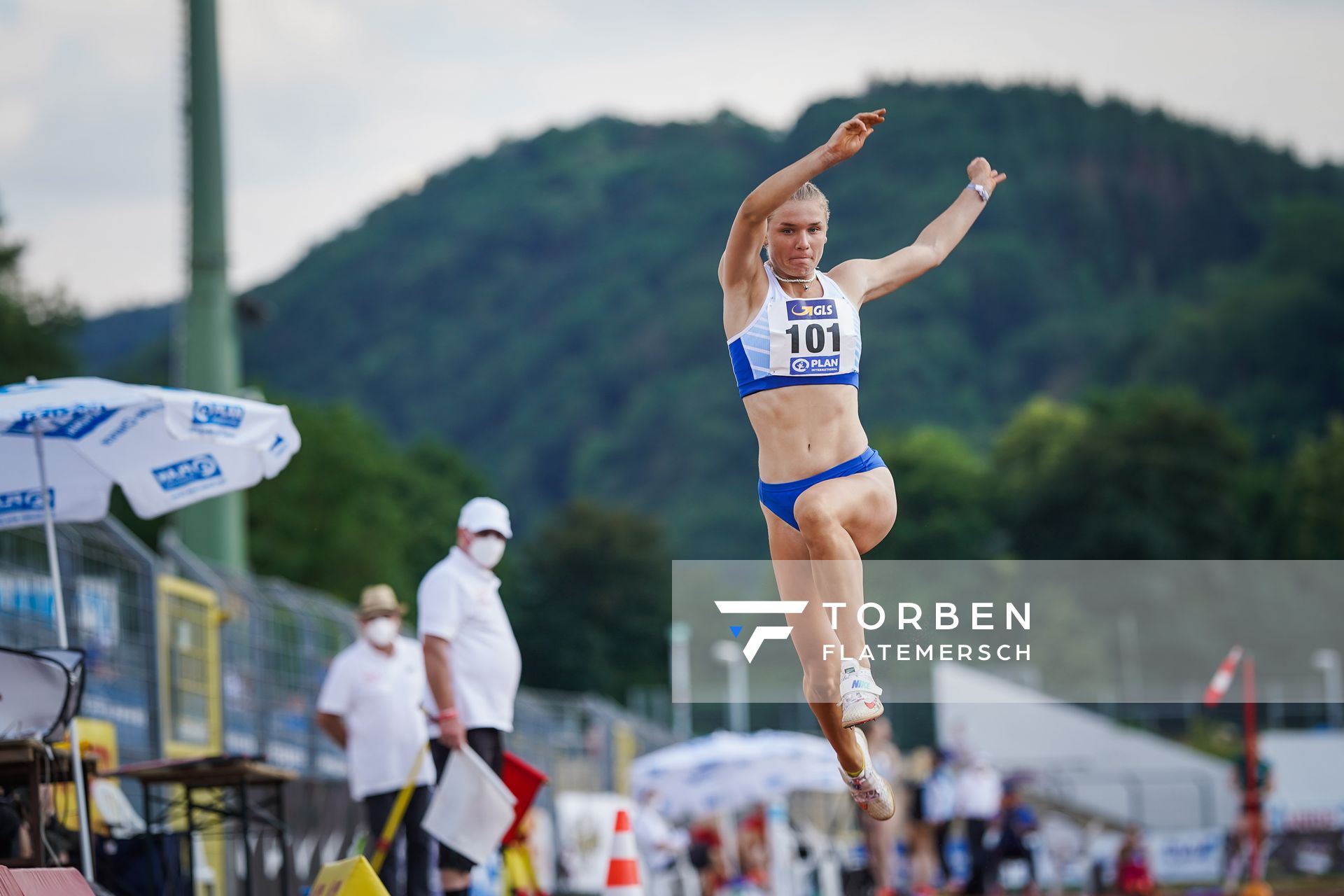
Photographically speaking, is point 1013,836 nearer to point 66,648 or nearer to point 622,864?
point 622,864

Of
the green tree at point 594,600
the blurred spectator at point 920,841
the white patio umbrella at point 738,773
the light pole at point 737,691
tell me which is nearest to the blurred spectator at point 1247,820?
the blurred spectator at point 920,841

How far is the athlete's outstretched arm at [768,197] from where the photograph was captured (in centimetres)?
676

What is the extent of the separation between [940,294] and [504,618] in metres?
131

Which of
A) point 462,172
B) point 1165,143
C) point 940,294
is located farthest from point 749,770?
point 462,172

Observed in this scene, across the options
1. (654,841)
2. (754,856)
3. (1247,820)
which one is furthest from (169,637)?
(1247,820)

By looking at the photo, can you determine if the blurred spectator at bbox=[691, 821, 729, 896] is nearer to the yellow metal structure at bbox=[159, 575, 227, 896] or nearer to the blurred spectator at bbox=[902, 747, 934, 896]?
the blurred spectator at bbox=[902, 747, 934, 896]

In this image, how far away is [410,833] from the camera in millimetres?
10031

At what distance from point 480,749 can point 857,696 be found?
3321 millimetres

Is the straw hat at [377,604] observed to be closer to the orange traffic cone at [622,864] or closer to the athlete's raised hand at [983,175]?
the orange traffic cone at [622,864]

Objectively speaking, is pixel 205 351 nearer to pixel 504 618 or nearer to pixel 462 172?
pixel 504 618

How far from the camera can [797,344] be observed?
7129mm

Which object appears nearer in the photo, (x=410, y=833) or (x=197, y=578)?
(x=410, y=833)
